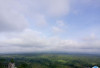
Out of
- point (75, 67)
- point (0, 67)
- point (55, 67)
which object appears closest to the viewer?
point (0, 67)

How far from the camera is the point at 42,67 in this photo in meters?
Answer: 148

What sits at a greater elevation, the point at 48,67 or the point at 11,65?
the point at 11,65

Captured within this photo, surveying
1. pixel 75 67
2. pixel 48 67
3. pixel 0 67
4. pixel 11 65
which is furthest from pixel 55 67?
pixel 11 65

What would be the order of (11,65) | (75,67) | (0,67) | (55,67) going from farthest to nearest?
(75,67) → (55,67) → (0,67) → (11,65)

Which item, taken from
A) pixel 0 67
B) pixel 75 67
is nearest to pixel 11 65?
pixel 0 67

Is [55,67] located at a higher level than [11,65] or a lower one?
lower

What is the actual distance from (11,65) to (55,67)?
103 m

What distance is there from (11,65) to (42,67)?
102 meters

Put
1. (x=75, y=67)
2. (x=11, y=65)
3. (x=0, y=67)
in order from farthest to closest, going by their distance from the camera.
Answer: (x=75, y=67) < (x=0, y=67) < (x=11, y=65)

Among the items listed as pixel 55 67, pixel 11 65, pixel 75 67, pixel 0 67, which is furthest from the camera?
pixel 75 67

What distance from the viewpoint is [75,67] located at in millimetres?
159000

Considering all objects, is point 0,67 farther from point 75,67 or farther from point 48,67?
point 75,67

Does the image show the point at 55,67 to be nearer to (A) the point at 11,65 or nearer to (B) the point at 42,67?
(B) the point at 42,67

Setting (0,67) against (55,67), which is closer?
(0,67)
